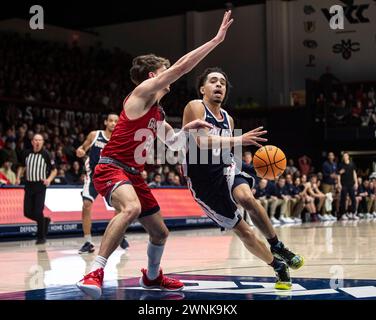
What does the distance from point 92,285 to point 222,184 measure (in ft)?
5.07

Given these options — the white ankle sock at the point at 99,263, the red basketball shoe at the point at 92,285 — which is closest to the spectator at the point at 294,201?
the white ankle sock at the point at 99,263

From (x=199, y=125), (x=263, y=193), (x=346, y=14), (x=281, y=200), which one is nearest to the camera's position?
(x=199, y=125)

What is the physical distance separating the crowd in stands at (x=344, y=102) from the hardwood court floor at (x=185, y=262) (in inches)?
566

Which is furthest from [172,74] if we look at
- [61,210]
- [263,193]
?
[263,193]

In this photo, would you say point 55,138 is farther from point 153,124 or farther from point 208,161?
point 153,124

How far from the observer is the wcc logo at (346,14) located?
2566 cm

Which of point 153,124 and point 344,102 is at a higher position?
point 344,102

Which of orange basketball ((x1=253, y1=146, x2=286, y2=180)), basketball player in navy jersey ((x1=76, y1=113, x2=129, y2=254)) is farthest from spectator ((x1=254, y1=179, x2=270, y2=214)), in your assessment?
orange basketball ((x1=253, y1=146, x2=286, y2=180))

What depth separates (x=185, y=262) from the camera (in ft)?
25.7

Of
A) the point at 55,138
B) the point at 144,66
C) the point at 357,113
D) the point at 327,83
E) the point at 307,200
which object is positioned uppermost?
the point at 327,83

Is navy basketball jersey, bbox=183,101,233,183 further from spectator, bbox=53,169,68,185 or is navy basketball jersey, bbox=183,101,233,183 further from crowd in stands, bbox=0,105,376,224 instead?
spectator, bbox=53,169,68,185

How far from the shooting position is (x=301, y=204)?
20.5 meters

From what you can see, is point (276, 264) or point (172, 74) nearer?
point (172, 74)
